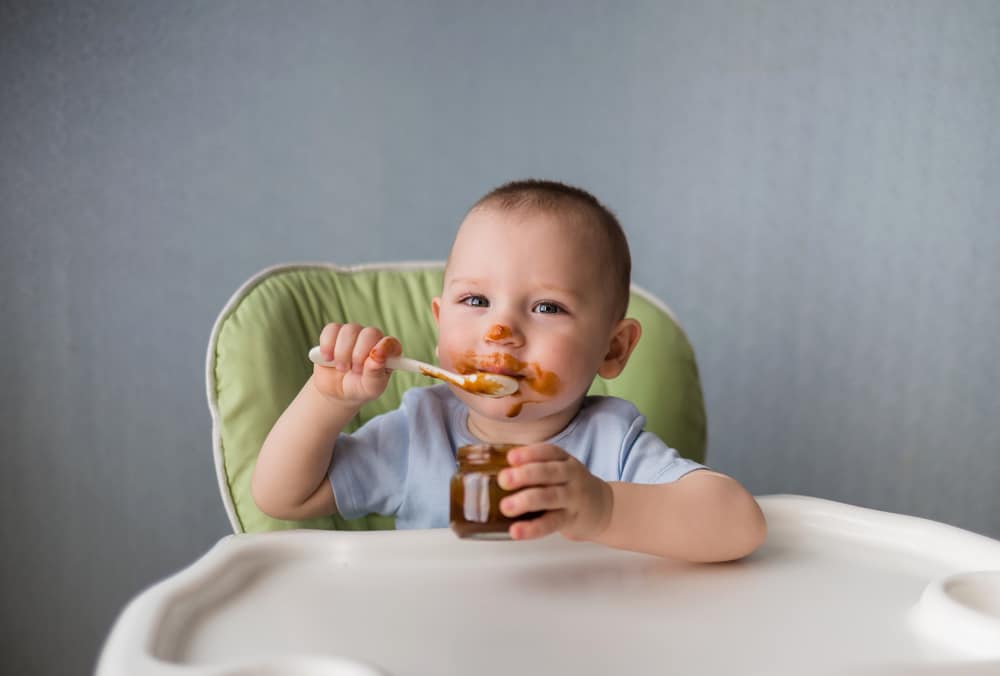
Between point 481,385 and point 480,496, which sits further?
point 481,385

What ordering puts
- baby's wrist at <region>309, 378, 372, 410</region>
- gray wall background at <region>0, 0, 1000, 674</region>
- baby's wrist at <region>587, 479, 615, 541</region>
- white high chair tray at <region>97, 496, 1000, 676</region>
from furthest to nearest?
gray wall background at <region>0, 0, 1000, 674</region> → baby's wrist at <region>309, 378, 372, 410</region> → baby's wrist at <region>587, 479, 615, 541</region> → white high chair tray at <region>97, 496, 1000, 676</region>

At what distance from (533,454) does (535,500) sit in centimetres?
3

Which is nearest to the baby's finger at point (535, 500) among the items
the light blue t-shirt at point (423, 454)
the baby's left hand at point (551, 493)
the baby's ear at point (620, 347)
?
the baby's left hand at point (551, 493)

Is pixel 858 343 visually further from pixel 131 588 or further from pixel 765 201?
pixel 131 588

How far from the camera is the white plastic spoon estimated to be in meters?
0.91

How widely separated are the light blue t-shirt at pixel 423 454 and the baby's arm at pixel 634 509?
137 millimetres

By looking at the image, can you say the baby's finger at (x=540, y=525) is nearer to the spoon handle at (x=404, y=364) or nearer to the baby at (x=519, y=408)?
the baby at (x=519, y=408)

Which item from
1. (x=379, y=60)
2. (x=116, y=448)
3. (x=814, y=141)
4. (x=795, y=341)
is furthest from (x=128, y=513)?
(x=814, y=141)

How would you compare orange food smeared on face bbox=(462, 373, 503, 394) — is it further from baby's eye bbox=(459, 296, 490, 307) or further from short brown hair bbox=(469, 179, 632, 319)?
short brown hair bbox=(469, 179, 632, 319)

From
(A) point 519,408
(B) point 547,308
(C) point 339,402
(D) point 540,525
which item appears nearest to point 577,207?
(B) point 547,308

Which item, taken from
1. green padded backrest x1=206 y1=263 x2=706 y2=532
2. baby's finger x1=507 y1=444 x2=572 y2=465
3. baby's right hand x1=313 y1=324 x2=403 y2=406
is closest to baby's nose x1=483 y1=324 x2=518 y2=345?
baby's right hand x1=313 y1=324 x2=403 y2=406

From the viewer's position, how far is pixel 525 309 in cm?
102

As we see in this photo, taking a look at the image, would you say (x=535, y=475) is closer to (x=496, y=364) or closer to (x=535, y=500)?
(x=535, y=500)

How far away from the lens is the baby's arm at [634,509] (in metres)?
0.75
